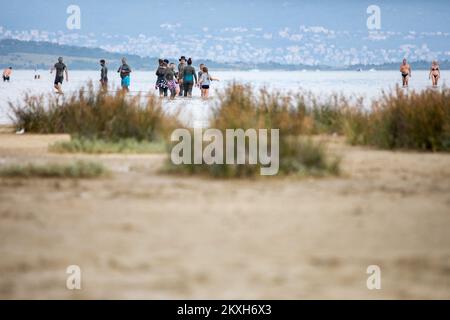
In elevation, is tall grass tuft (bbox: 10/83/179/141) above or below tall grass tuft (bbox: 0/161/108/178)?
above

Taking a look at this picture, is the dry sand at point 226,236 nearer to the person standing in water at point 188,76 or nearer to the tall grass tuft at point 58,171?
the tall grass tuft at point 58,171

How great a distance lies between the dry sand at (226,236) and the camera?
7.39 meters

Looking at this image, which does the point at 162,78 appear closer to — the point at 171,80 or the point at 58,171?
the point at 171,80

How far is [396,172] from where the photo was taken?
46.4ft
